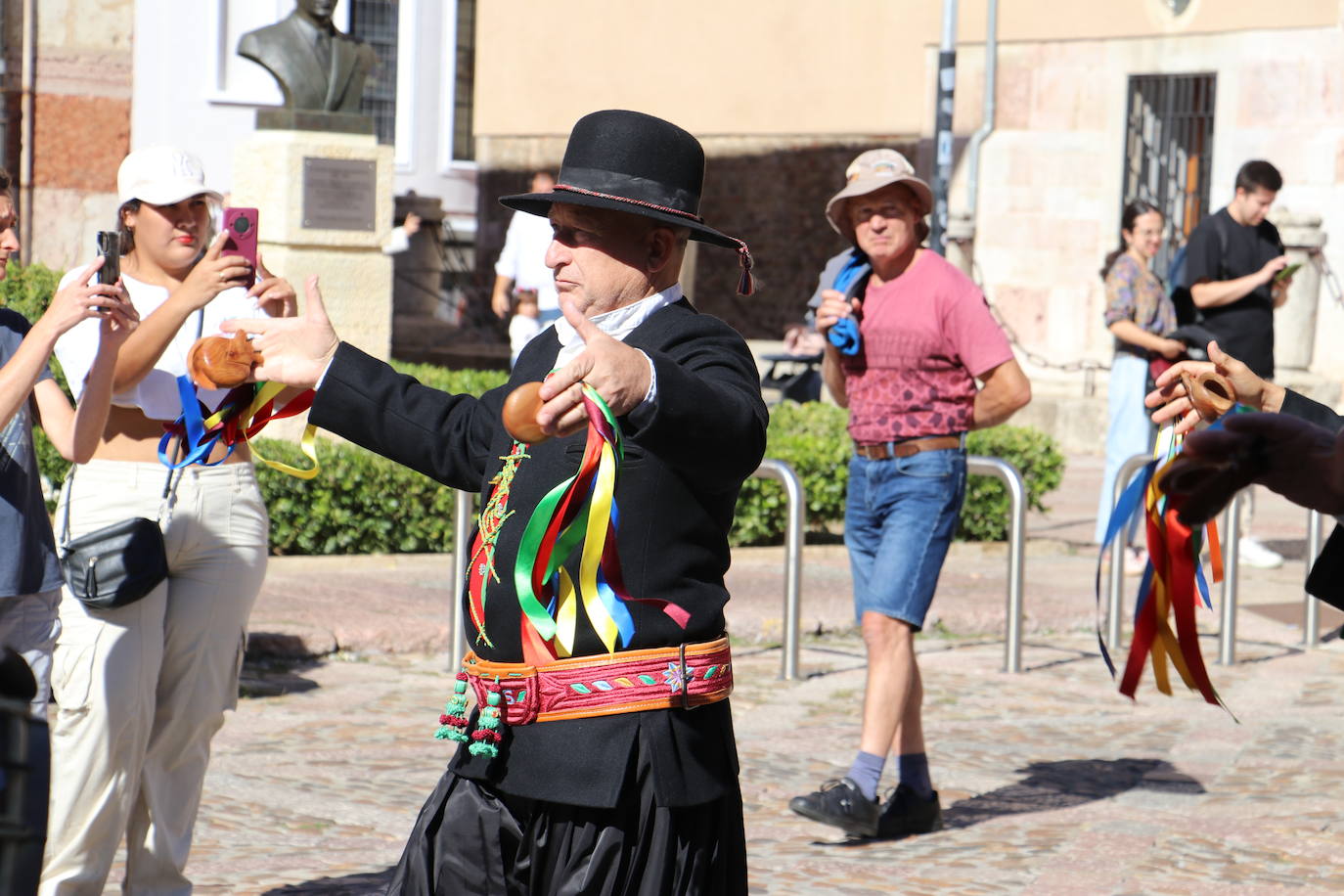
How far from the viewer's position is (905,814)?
594 centimetres

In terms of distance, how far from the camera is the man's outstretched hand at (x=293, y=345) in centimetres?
350

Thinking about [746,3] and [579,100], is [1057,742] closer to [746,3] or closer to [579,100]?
[746,3]

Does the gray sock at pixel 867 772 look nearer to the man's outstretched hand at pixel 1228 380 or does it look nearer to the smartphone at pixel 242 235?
the man's outstretched hand at pixel 1228 380

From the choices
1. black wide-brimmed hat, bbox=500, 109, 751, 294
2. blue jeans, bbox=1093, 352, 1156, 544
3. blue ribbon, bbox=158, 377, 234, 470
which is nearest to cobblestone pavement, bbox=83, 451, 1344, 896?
blue jeans, bbox=1093, 352, 1156, 544

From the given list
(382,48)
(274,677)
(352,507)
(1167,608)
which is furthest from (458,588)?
(382,48)

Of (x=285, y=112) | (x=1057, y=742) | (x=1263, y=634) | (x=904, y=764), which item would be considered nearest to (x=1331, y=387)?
(x=1263, y=634)

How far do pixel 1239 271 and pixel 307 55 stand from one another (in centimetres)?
588

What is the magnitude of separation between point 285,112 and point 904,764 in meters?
7.59

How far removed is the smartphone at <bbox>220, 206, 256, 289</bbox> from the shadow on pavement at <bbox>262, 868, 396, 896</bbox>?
1.75 m

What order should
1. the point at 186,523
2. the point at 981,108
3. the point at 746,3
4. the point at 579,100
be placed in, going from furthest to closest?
the point at 579,100 → the point at 746,3 → the point at 981,108 → the point at 186,523

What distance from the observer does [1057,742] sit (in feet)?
23.8

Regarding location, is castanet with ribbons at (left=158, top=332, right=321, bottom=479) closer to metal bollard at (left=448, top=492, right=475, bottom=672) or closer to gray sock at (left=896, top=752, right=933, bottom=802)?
gray sock at (left=896, top=752, right=933, bottom=802)

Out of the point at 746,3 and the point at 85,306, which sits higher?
the point at 746,3

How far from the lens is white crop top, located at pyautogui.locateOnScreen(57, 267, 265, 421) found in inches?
180
